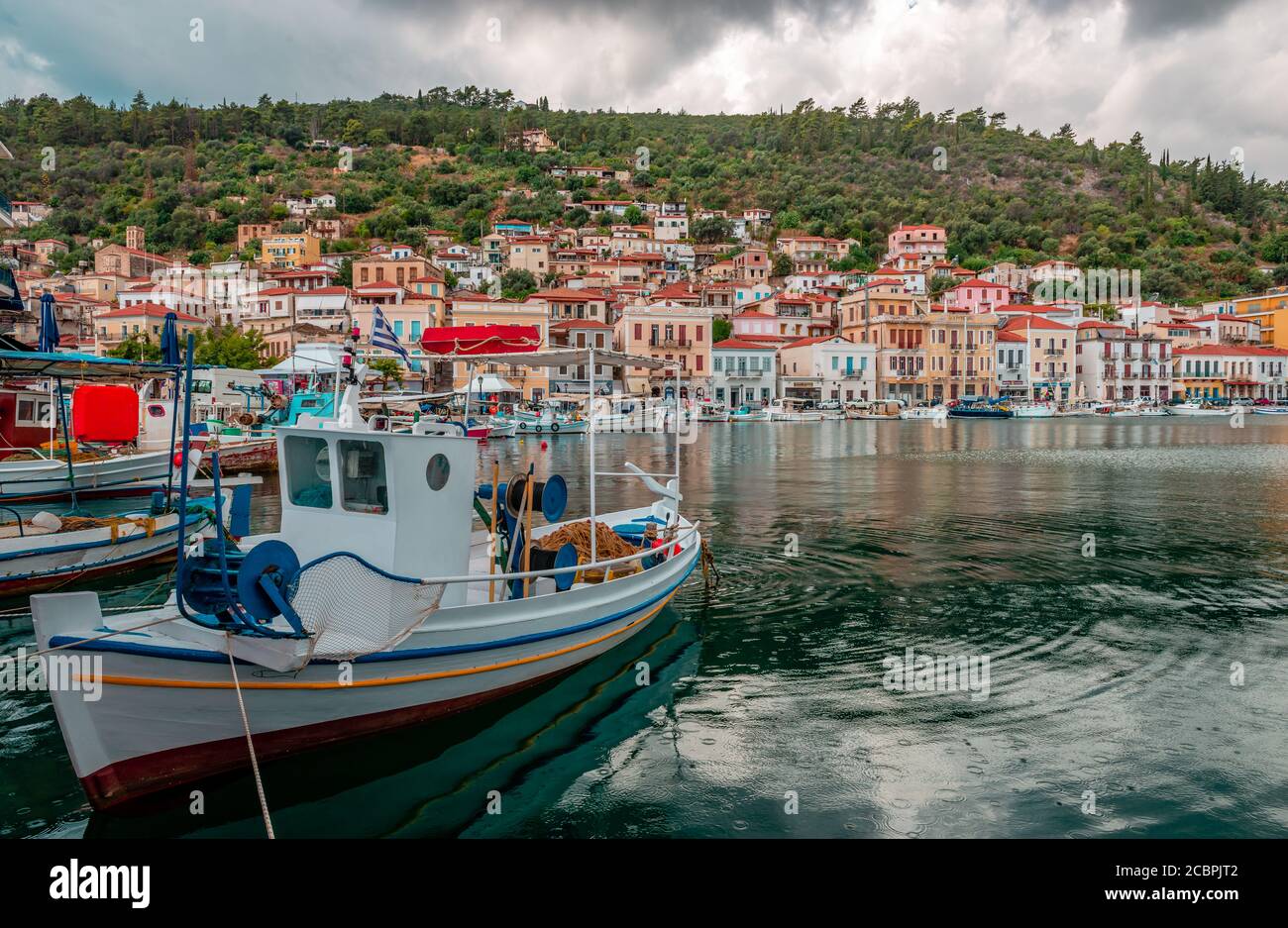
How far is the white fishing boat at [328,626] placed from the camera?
546 cm

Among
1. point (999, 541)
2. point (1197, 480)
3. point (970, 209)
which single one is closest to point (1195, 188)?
point (970, 209)

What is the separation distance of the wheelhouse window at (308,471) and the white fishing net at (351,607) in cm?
105

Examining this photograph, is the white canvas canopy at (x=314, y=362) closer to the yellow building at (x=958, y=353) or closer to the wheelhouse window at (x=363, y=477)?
the wheelhouse window at (x=363, y=477)

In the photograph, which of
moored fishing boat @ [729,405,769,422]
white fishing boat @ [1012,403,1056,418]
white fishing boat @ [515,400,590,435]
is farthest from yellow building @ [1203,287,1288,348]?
white fishing boat @ [515,400,590,435]

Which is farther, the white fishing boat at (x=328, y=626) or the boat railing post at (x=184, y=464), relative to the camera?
the white fishing boat at (x=328, y=626)

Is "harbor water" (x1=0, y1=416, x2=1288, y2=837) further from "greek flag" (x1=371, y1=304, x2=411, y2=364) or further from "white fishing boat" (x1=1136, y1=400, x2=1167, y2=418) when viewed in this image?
"white fishing boat" (x1=1136, y1=400, x2=1167, y2=418)

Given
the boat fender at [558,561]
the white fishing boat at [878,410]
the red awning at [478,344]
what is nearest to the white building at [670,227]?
the white fishing boat at [878,410]

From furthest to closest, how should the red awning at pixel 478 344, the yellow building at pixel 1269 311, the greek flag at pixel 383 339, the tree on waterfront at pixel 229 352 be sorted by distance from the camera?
the yellow building at pixel 1269 311, the tree on waterfront at pixel 229 352, the red awning at pixel 478 344, the greek flag at pixel 383 339

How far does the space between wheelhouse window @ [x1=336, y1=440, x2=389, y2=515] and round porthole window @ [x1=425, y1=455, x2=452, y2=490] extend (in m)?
0.38

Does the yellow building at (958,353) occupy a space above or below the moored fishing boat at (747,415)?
above

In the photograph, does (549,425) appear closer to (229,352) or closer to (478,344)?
(229,352)

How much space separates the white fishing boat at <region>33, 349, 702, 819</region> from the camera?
215 inches

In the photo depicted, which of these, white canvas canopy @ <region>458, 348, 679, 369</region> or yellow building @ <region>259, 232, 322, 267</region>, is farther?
yellow building @ <region>259, 232, 322, 267</region>
